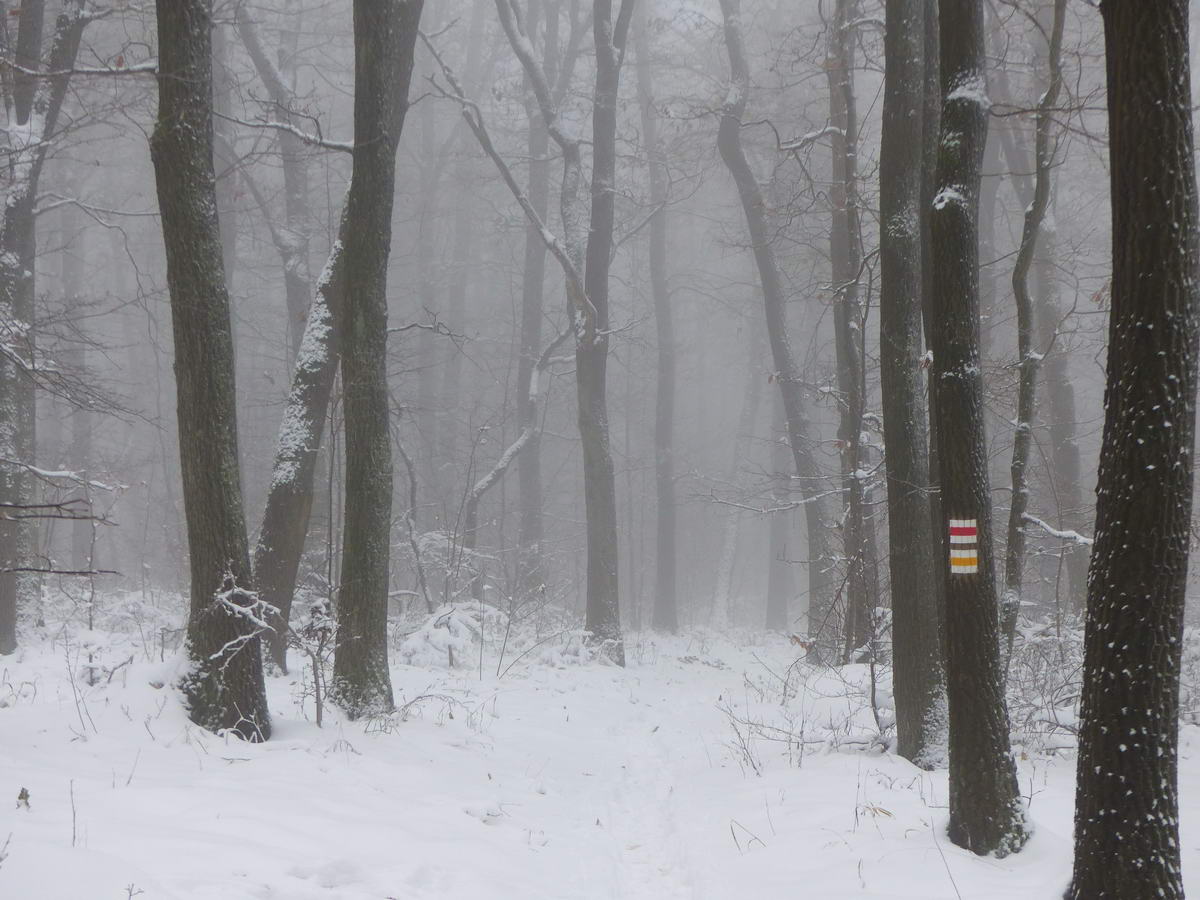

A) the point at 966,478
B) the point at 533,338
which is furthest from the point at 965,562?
the point at 533,338

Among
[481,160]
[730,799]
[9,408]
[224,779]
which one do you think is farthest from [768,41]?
[224,779]

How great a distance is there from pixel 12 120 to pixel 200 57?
6.40 m

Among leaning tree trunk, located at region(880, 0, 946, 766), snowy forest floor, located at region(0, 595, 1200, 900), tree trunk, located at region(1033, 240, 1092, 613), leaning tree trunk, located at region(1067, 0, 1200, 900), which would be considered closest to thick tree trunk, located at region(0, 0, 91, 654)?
snowy forest floor, located at region(0, 595, 1200, 900)

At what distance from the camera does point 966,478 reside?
487 centimetres

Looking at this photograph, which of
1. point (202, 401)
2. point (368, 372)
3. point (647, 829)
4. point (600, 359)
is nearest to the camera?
point (202, 401)

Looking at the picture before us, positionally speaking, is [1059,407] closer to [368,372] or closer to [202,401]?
[368,372]

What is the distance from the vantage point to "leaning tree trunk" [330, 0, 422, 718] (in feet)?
23.6

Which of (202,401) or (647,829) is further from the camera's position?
(647,829)

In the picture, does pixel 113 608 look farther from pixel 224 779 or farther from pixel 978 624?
pixel 978 624

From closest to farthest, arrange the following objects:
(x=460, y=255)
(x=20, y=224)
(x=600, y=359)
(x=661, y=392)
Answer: (x=20, y=224)
(x=600, y=359)
(x=661, y=392)
(x=460, y=255)

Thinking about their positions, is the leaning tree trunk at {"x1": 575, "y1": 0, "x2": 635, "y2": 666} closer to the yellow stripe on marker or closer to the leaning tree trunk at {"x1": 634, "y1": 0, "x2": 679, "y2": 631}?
the leaning tree trunk at {"x1": 634, "y1": 0, "x2": 679, "y2": 631}

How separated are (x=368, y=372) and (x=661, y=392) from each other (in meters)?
15.3

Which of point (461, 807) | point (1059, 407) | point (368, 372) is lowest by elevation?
point (461, 807)

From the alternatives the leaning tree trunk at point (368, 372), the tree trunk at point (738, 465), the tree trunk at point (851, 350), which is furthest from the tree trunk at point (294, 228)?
the tree trunk at point (738, 465)
